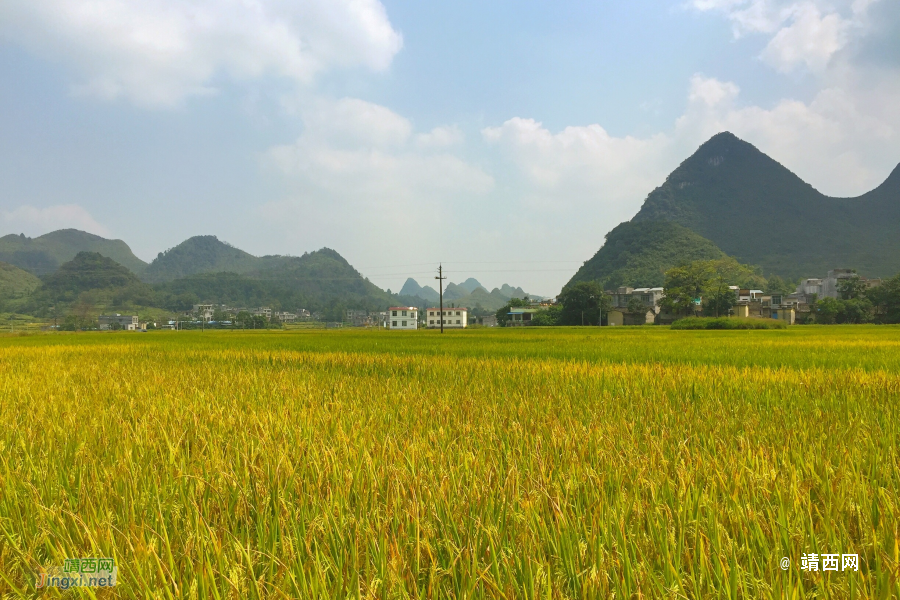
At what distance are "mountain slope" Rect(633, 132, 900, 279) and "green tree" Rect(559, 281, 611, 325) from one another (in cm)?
6824

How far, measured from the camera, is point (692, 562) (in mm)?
1028

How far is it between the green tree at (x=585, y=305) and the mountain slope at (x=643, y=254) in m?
36.0

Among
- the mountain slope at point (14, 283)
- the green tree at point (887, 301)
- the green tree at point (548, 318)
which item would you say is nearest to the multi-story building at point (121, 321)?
the mountain slope at point (14, 283)

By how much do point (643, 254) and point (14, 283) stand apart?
159461mm

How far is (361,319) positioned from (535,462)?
448ft

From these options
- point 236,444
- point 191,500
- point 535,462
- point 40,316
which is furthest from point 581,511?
point 40,316

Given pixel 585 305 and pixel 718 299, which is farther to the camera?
pixel 585 305

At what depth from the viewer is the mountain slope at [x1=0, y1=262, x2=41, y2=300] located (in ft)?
358

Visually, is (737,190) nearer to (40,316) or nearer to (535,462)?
(535,462)

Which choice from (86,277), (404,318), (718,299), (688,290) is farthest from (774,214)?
(86,277)

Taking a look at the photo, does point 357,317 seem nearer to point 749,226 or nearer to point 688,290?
point 688,290

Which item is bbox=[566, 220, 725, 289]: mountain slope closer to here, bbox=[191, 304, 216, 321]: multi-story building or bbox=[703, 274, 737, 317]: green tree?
bbox=[703, 274, 737, 317]: green tree

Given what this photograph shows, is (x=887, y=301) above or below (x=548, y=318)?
above

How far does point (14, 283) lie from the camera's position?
121 m
